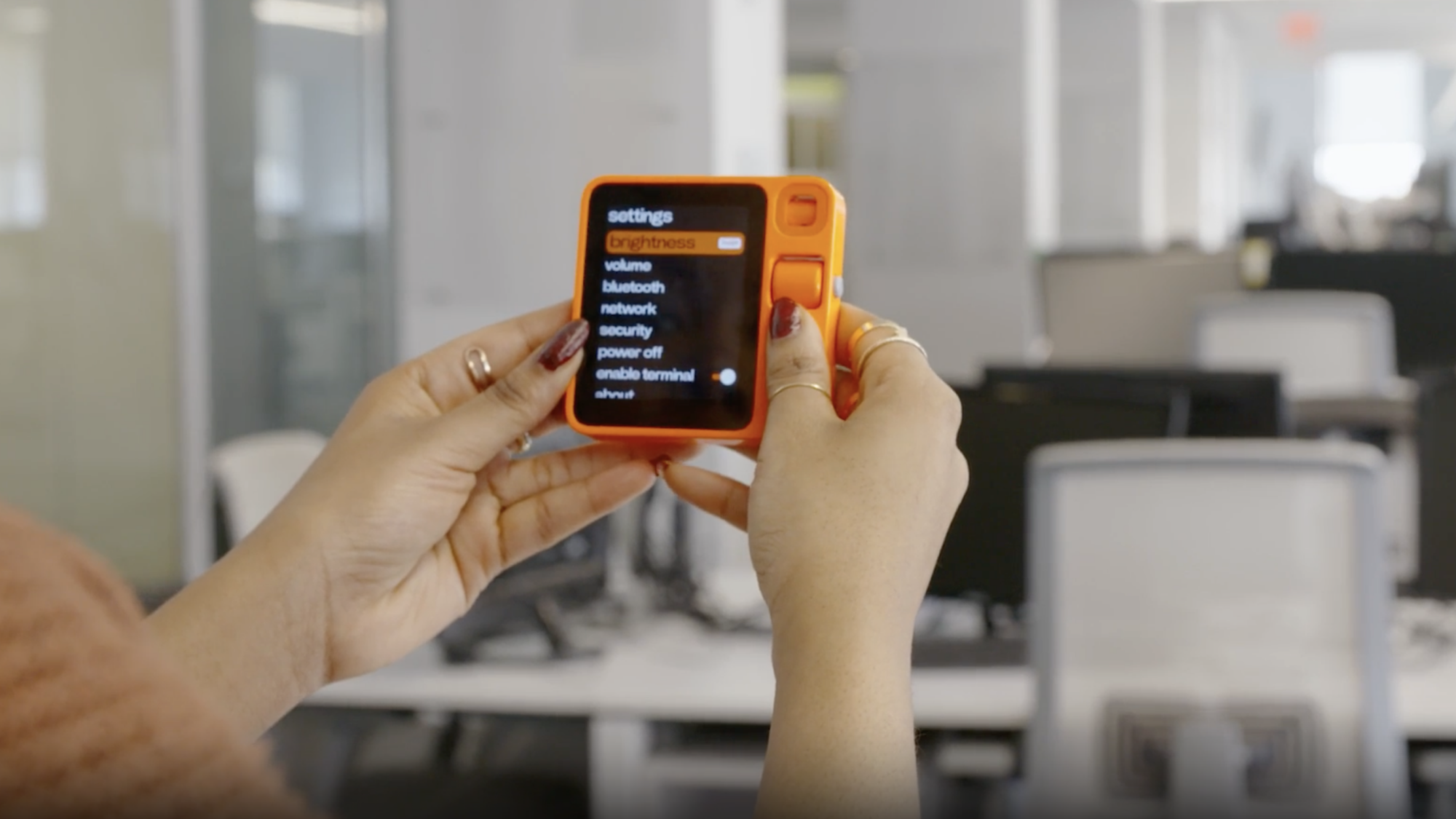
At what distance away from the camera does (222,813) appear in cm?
27

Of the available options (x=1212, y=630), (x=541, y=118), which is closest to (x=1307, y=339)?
(x=541, y=118)

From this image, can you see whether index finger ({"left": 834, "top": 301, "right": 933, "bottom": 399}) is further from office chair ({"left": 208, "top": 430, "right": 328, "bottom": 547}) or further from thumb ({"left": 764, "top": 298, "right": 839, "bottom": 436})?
office chair ({"left": 208, "top": 430, "right": 328, "bottom": 547})

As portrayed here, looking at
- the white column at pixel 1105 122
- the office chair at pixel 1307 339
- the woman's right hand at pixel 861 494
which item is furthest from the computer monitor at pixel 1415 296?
the white column at pixel 1105 122

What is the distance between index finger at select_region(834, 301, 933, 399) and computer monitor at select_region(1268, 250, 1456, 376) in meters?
4.46

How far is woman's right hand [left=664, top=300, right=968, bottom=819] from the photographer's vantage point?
0.63 metres

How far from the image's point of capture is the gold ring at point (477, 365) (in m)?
0.98

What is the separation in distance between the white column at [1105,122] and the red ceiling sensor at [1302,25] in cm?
322

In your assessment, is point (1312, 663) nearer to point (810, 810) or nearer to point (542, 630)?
point (542, 630)

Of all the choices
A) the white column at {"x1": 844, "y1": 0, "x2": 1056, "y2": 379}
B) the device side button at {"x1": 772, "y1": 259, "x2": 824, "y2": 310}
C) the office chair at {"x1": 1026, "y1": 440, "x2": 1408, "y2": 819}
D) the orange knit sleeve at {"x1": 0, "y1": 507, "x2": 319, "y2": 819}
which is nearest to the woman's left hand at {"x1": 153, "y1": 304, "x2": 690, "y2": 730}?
the device side button at {"x1": 772, "y1": 259, "x2": 824, "y2": 310}

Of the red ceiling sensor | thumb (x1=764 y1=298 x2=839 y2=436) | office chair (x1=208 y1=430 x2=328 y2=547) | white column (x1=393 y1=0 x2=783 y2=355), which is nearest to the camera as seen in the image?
thumb (x1=764 y1=298 x2=839 y2=436)

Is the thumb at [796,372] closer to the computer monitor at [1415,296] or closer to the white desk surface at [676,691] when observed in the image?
the white desk surface at [676,691]

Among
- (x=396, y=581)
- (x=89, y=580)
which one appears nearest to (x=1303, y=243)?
(x=396, y=581)

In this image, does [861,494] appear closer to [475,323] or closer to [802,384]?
[802,384]

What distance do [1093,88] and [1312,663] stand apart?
1019 centimetres
